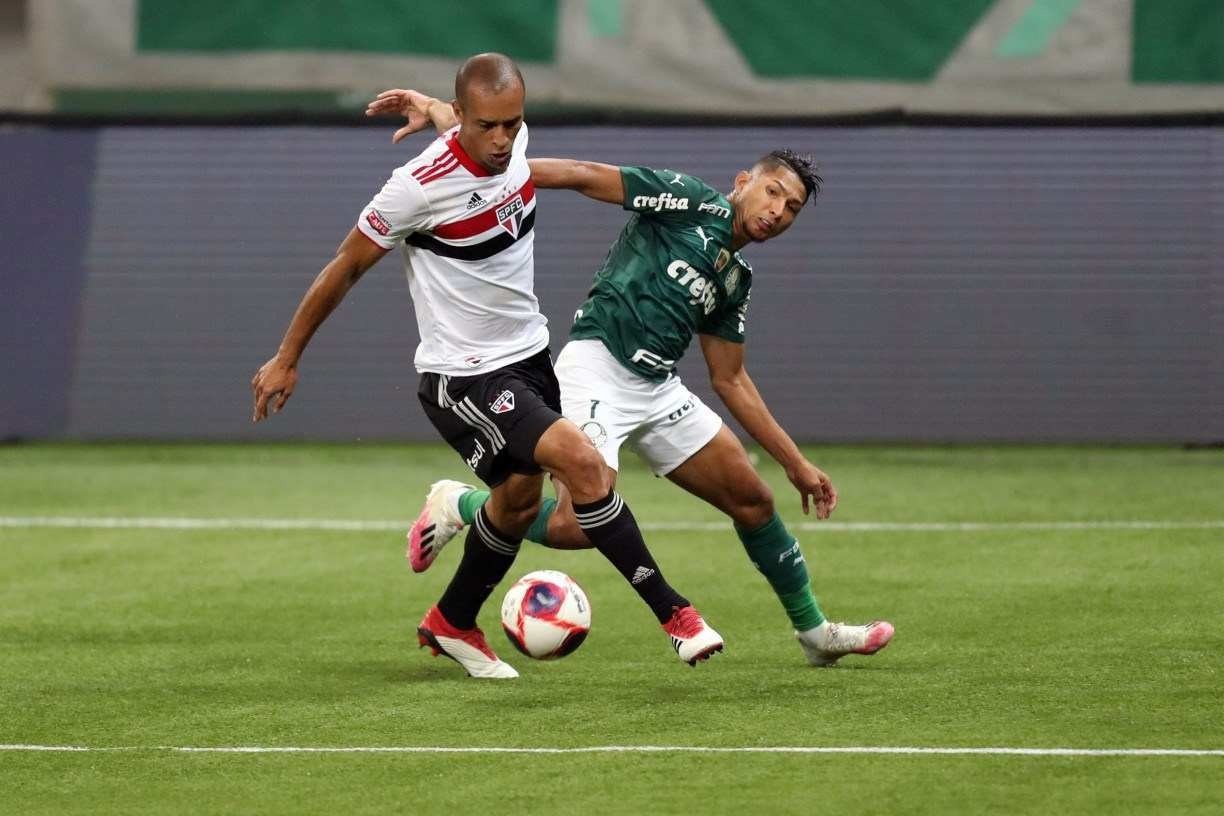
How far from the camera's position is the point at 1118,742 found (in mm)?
4969

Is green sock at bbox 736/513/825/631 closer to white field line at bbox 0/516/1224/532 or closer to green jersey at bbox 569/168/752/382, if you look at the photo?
green jersey at bbox 569/168/752/382

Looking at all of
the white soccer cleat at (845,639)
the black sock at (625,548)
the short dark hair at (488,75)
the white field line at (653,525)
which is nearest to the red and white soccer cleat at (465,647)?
the black sock at (625,548)

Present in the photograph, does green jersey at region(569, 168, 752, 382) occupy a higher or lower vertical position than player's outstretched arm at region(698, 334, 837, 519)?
higher

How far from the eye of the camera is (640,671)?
20.4 feet

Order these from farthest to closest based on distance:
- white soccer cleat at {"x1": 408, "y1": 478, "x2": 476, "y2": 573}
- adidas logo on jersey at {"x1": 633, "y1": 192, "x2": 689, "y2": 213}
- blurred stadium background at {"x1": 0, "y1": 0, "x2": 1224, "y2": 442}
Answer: blurred stadium background at {"x1": 0, "y1": 0, "x2": 1224, "y2": 442} < white soccer cleat at {"x1": 408, "y1": 478, "x2": 476, "y2": 573} < adidas logo on jersey at {"x1": 633, "y1": 192, "x2": 689, "y2": 213}

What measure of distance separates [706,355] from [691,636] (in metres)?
1.29

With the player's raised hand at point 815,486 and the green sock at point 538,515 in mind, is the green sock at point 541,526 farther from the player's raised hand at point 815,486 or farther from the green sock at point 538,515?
the player's raised hand at point 815,486

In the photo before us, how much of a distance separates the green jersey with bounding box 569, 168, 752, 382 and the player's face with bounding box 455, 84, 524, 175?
1.96 ft

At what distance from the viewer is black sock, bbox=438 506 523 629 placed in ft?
20.4

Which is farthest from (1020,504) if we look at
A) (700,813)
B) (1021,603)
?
(700,813)

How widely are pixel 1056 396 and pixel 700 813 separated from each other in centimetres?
995

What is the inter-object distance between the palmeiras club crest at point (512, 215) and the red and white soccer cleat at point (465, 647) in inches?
51.6

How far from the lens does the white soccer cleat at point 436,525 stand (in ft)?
22.2

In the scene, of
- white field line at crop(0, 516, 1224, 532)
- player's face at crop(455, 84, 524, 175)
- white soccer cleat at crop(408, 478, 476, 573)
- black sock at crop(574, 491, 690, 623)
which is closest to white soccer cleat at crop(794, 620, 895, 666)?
black sock at crop(574, 491, 690, 623)
